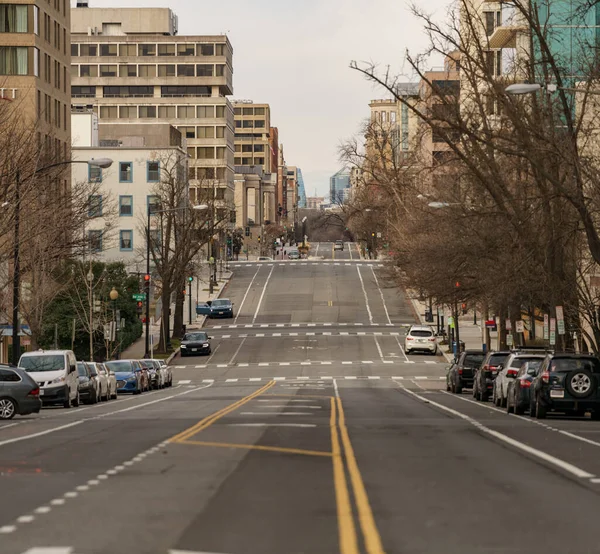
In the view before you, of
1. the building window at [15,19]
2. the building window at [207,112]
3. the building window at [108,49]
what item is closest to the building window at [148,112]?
the building window at [207,112]

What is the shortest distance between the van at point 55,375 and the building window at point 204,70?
13900 cm

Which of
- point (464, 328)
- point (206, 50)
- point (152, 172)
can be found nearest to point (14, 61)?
point (464, 328)

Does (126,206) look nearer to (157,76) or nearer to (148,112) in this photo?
(148,112)

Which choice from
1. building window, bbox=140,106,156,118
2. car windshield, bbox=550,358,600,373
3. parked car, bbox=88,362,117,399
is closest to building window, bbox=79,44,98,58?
building window, bbox=140,106,156,118

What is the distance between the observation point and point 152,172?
117500 millimetres

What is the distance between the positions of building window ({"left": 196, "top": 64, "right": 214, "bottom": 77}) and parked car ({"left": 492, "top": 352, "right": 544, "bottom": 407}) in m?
141

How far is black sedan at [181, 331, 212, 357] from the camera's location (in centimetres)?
7450

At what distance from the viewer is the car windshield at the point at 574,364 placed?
28.4m

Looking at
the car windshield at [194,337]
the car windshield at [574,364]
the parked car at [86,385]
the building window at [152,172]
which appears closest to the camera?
the car windshield at [574,364]

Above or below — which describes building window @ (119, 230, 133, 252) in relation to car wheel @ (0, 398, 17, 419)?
above

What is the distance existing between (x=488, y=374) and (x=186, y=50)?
142 meters

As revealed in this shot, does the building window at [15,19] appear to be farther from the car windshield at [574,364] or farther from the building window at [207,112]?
the building window at [207,112]

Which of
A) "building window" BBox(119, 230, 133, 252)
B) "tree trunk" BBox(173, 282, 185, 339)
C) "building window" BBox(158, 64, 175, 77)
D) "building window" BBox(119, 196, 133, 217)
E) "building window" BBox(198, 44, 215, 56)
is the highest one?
"building window" BBox(198, 44, 215, 56)

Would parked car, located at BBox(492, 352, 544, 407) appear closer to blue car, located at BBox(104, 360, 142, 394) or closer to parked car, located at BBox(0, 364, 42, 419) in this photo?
parked car, located at BBox(0, 364, 42, 419)
